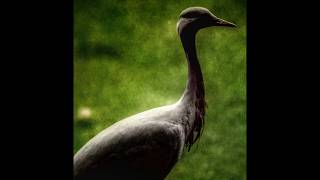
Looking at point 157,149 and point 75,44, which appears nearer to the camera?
point 157,149

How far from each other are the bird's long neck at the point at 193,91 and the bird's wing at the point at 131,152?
0.39 ft

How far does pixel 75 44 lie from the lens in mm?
2934

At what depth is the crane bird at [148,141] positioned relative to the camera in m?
2.73

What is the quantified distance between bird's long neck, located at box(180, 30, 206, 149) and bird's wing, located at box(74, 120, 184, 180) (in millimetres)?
120

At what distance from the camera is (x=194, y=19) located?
2.94 meters

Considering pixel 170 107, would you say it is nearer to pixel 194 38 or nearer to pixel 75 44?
pixel 194 38

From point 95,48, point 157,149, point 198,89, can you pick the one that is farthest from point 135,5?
point 157,149

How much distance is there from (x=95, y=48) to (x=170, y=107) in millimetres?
525

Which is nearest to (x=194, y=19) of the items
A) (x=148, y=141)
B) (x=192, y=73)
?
A: (x=192, y=73)

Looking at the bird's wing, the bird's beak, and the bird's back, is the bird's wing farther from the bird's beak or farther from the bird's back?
the bird's beak

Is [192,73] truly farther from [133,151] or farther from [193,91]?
[133,151]

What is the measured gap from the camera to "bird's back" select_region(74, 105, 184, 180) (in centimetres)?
272

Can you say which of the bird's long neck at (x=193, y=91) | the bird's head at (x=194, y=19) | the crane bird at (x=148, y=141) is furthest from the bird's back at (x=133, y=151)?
the bird's head at (x=194, y=19)

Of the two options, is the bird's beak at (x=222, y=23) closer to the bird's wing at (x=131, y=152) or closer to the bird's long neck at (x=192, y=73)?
the bird's long neck at (x=192, y=73)
